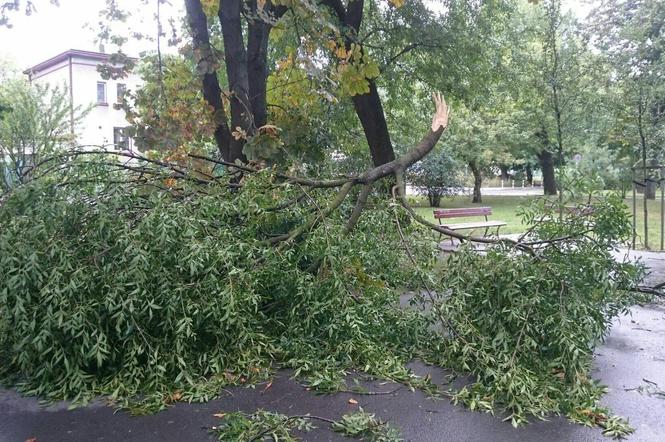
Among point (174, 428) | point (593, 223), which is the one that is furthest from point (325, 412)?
point (593, 223)

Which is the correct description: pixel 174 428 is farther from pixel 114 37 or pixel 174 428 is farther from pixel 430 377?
pixel 114 37

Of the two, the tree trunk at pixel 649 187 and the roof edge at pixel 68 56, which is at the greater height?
the roof edge at pixel 68 56

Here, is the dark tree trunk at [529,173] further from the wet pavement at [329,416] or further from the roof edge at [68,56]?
the wet pavement at [329,416]

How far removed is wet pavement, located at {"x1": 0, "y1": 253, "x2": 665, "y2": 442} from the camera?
321 cm

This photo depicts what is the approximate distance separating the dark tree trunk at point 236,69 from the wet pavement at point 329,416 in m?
4.00

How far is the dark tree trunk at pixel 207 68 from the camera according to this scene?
718 cm

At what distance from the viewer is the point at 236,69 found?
24.3 ft

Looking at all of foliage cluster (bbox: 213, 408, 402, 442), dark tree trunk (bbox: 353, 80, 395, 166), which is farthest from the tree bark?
foliage cluster (bbox: 213, 408, 402, 442)

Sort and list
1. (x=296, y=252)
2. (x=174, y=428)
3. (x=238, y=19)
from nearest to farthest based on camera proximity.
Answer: (x=174, y=428) < (x=296, y=252) < (x=238, y=19)

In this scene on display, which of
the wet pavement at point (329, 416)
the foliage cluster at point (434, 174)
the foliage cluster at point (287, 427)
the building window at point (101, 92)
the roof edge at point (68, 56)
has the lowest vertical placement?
the wet pavement at point (329, 416)

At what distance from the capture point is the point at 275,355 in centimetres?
→ 440

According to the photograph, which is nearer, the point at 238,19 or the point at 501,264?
the point at 501,264

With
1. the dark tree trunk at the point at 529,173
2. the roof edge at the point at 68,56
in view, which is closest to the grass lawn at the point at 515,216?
the dark tree trunk at the point at 529,173

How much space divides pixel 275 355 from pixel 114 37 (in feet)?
21.1
